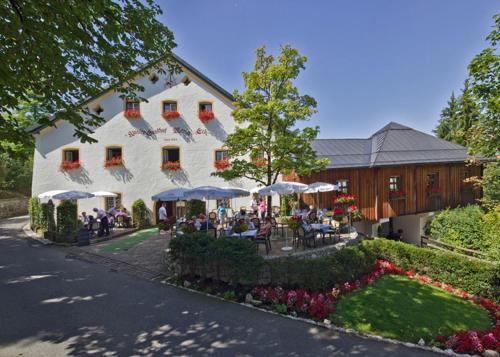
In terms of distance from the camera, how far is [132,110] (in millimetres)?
20344

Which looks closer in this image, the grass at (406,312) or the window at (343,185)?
the grass at (406,312)

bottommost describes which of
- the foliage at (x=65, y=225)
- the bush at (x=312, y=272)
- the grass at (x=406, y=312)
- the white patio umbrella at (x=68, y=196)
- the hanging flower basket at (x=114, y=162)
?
the grass at (x=406, y=312)

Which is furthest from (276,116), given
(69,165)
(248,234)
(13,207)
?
(13,207)

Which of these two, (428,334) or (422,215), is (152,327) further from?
(422,215)

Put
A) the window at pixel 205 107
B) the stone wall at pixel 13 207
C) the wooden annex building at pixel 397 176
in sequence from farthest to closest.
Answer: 1. the stone wall at pixel 13 207
2. the window at pixel 205 107
3. the wooden annex building at pixel 397 176

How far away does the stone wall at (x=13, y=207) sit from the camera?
2670 centimetres

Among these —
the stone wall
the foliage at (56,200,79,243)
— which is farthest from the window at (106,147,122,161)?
the stone wall

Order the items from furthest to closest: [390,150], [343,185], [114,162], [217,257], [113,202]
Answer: [390,150], [113,202], [114,162], [343,185], [217,257]

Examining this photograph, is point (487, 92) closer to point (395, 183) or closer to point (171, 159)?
point (395, 183)

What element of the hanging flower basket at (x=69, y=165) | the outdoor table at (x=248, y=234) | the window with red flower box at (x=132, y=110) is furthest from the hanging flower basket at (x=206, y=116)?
the outdoor table at (x=248, y=234)

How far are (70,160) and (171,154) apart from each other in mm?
7172

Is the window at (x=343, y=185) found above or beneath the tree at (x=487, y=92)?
beneath

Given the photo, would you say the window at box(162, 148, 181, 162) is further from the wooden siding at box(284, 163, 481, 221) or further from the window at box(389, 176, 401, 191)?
the window at box(389, 176, 401, 191)

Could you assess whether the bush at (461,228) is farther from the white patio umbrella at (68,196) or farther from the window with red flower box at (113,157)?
the white patio umbrella at (68,196)
